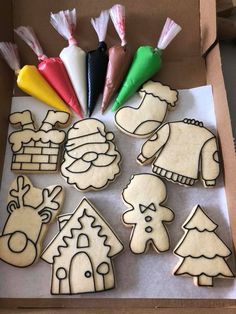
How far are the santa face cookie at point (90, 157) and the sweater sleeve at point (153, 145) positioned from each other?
0.05m

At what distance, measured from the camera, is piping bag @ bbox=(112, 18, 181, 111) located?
896 mm

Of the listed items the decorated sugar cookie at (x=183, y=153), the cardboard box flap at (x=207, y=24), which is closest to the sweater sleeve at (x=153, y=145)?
the decorated sugar cookie at (x=183, y=153)

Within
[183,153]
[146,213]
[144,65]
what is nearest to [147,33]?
[144,65]

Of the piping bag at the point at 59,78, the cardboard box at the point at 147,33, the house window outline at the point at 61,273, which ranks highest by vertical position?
the cardboard box at the point at 147,33

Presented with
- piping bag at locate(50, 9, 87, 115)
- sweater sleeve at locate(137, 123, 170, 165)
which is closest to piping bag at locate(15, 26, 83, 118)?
piping bag at locate(50, 9, 87, 115)

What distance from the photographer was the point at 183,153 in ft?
2.68

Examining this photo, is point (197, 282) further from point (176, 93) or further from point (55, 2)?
point (55, 2)

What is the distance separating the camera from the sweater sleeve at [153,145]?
2.68 feet

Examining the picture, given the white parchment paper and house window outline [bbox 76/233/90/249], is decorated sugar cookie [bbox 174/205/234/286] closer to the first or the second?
the white parchment paper

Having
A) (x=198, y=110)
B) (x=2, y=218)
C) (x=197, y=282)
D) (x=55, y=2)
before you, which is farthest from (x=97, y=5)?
(x=197, y=282)

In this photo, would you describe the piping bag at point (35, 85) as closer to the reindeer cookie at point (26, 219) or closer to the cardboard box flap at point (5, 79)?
the cardboard box flap at point (5, 79)

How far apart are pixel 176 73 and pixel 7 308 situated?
0.61m

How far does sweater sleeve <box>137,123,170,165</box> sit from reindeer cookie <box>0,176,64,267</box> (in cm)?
18

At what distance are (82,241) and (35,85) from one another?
0.38 meters
